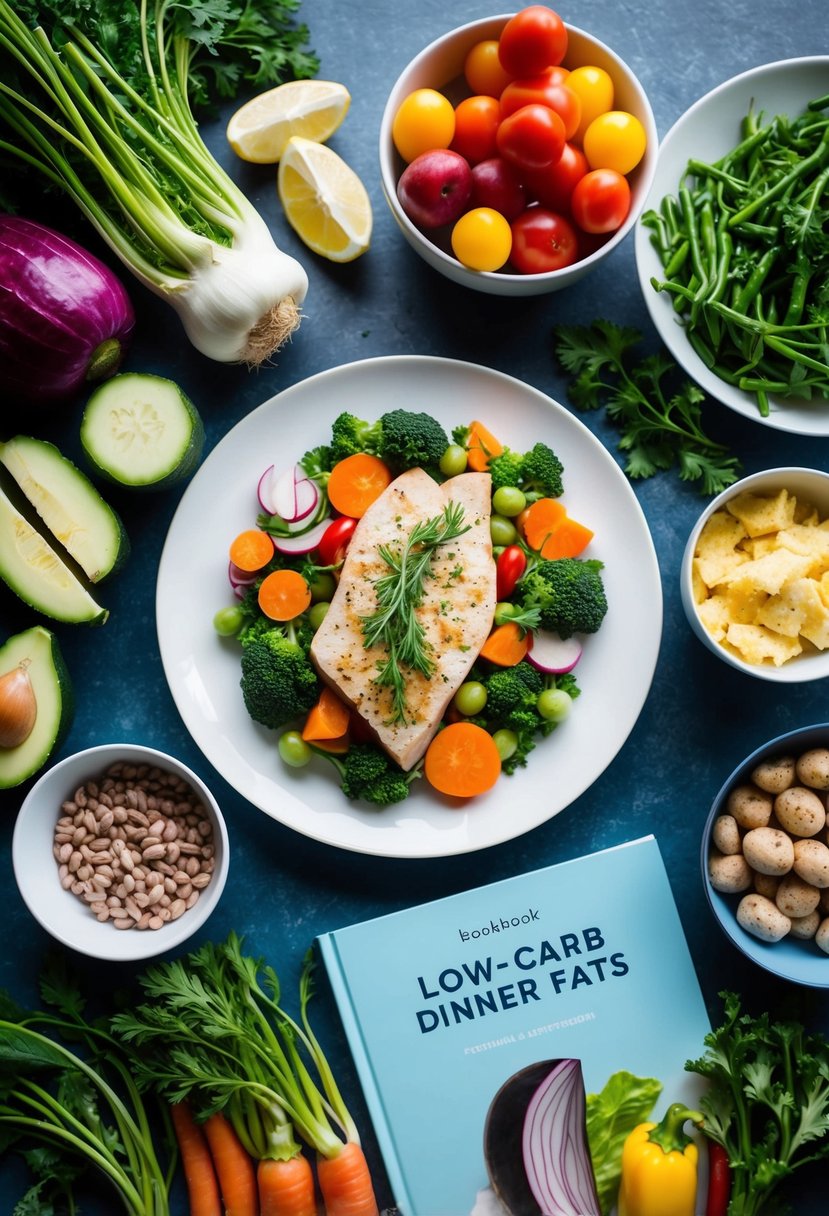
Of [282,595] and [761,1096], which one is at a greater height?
[282,595]

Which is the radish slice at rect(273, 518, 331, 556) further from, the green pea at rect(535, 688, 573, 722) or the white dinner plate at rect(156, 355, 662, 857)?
the green pea at rect(535, 688, 573, 722)

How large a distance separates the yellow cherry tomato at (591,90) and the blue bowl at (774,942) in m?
1.55

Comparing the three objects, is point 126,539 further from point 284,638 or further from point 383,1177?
point 383,1177

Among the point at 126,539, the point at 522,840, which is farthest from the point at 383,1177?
the point at 126,539

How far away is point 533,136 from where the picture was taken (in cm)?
236

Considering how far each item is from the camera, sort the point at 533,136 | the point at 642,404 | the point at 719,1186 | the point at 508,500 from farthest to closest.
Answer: the point at 642,404, the point at 508,500, the point at 719,1186, the point at 533,136

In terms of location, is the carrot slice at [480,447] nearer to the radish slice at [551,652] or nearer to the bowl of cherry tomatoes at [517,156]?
the bowl of cherry tomatoes at [517,156]

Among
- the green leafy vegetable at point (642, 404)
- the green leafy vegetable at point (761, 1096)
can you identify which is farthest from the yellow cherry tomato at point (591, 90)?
the green leafy vegetable at point (761, 1096)

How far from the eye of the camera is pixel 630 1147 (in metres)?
2.47

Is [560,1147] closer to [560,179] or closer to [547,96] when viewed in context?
[560,179]

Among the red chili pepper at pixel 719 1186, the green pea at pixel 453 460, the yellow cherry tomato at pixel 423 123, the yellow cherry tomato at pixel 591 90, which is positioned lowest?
the red chili pepper at pixel 719 1186

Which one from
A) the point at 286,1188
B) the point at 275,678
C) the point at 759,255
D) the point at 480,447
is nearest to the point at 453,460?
the point at 480,447

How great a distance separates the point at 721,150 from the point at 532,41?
0.59 metres

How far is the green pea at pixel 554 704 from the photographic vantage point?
8.25 feet
